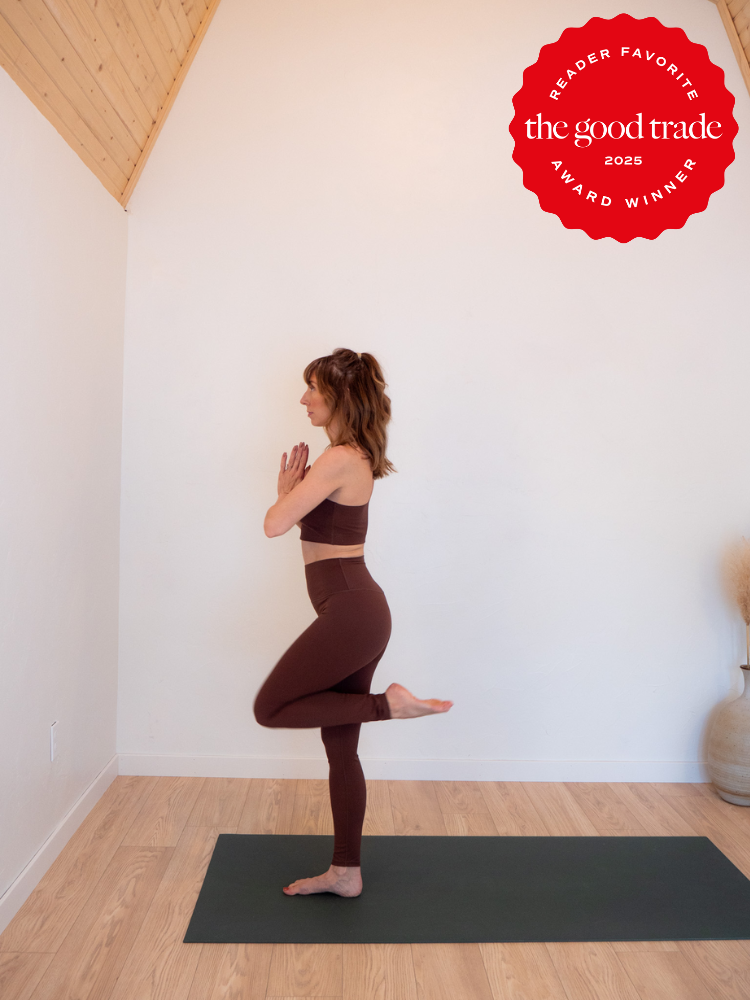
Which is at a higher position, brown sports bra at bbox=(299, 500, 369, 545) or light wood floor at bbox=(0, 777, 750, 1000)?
brown sports bra at bbox=(299, 500, 369, 545)

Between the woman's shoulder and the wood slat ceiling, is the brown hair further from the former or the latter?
the wood slat ceiling

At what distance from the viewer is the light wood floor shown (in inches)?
69.8

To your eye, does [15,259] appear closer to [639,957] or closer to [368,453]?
[368,453]

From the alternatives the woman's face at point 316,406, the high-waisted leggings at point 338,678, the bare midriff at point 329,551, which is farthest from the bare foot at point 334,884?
the woman's face at point 316,406

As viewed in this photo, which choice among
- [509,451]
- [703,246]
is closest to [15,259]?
[509,451]

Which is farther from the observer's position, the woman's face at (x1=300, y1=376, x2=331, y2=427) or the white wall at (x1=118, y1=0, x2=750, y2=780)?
the white wall at (x1=118, y1=0, x2=750, y2=780)

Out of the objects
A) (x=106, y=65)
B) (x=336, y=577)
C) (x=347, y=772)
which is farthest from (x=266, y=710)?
(x=106, y=65)

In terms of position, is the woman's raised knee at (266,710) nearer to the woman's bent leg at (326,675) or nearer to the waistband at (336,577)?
the woman's bent leg at (326,675)

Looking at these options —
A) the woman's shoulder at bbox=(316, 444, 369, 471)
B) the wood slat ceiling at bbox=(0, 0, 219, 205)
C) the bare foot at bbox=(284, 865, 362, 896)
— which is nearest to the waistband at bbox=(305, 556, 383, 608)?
the woman's shoulder at bbox=(316, 444, 369, 471)

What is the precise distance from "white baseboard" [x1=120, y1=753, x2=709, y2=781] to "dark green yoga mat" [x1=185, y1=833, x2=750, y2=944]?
457 millimetres

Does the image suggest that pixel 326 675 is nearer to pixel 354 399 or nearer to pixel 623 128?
pixel 354 399

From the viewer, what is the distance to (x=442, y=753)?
301 cm

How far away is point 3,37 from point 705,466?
276cm

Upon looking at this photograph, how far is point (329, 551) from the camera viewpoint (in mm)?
2111
